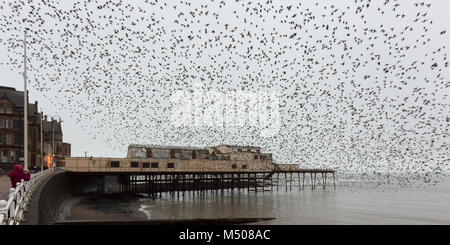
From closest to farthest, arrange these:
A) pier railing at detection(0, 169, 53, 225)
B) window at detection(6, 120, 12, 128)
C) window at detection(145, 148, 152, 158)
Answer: pier railing at detection(0, 169, 53, 225)
window at detection(6, 120, 12, 128)
window at detection(145, 148, 152, 158)

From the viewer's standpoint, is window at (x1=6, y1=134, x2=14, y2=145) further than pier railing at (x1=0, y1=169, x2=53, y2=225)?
Yes

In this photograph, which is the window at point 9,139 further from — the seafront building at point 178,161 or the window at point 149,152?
the window at point 149,152

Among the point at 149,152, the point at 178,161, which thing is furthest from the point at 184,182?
the point at 149,152

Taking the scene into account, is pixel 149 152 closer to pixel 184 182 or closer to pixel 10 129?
pixel 184 182

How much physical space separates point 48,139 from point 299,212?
5977 cm

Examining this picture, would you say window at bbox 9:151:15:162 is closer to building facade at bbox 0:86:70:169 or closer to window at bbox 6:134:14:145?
building facade at bbox 0:86:70:169

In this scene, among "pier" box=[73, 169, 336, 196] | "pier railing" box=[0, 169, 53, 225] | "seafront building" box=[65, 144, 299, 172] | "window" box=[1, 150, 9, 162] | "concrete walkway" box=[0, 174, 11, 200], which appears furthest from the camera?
"pier" box=[73, 169, 336, 196]

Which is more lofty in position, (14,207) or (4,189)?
(14,207)

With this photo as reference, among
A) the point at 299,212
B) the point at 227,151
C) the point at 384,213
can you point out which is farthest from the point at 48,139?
the point at 384,213

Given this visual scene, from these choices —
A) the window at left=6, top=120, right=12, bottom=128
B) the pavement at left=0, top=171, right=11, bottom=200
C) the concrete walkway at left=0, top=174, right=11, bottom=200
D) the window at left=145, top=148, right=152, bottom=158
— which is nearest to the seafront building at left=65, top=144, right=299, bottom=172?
the window at left=145, top=148, right=152, bottom=158

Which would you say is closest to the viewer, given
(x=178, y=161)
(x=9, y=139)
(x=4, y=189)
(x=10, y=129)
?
(x=4, y=189)

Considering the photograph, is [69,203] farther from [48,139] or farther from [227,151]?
[48,139]

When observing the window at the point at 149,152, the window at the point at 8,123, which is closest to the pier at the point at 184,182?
the window at the point at 149,152
